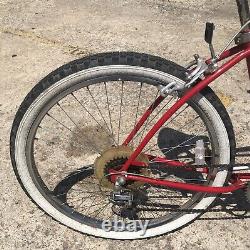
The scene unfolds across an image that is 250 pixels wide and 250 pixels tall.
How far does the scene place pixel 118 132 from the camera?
12.3 feet

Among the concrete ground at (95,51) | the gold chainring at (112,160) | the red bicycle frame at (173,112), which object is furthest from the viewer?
the concrete ground at (95,51)

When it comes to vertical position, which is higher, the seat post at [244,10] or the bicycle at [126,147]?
the seat post at [244,10]

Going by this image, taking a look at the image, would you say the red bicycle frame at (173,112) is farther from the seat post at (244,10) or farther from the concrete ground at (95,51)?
the concrete ground at (95,51)

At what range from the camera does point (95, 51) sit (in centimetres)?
479

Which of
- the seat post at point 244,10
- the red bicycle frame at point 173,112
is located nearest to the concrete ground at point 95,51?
Answer: the red bicycle frame at point 173,112

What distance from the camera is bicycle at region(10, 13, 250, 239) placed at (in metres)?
2.44

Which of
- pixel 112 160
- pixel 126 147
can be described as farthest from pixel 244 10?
pixel 112 160

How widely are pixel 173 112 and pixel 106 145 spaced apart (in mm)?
1287

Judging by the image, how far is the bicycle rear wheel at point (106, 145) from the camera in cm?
246

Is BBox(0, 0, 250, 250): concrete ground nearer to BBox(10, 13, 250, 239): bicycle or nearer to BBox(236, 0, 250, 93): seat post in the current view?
BBox(10, 13, 250, 239): bicycle

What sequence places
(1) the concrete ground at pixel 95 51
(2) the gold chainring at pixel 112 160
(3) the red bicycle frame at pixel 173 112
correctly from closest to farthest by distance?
(3) the red bicycle frame at pixel 173 112 → (2) the gold chainring at pixel 112 160 → (1) the concrete ground at pixel 95 51

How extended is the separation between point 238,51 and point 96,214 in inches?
57.2

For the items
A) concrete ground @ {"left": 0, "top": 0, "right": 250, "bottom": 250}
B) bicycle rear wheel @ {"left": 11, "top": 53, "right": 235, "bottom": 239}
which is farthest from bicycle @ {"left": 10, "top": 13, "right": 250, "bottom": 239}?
concrete ground @ {"left": 0, "top": 0, "right": 250, "bottom": 250}

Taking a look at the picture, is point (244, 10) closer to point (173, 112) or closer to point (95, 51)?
point (173, 112)
